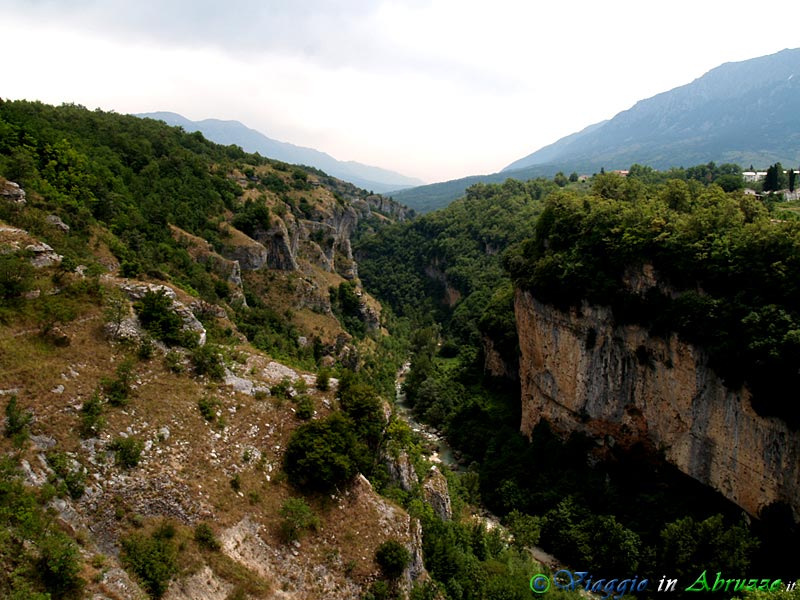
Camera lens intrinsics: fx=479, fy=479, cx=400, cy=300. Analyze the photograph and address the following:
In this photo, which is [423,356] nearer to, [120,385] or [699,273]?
[699,273]

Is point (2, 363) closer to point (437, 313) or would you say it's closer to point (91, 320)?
point (91, 320)

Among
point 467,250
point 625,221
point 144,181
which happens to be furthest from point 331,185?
point 625,221

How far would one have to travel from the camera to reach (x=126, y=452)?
1616cm

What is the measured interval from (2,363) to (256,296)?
1226 inches

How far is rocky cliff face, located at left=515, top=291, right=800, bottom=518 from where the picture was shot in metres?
28.1

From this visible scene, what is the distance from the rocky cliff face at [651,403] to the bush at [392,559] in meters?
23.2

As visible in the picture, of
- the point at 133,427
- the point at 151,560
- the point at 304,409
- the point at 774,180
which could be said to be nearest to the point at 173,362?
the point at 133,427

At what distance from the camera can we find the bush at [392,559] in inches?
699

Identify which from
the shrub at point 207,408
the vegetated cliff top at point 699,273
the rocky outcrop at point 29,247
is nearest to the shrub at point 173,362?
the shrub at point 207,408

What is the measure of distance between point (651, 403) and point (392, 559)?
25.3 m

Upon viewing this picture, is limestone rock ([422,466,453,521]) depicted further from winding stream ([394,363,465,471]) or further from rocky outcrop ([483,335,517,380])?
rocky outcrop ([483,335,517,380])

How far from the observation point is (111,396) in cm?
1738

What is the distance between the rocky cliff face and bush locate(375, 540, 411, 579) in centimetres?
2318

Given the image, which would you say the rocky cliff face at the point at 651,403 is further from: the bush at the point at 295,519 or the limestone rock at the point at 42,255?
the limestone rock at the point at 42,255
